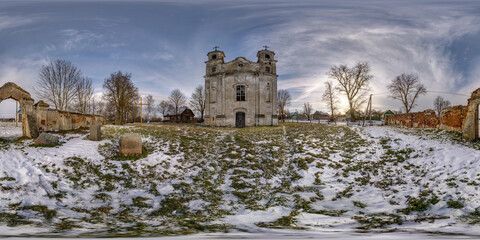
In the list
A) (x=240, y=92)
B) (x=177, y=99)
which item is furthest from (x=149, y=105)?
(x=240, y=92)

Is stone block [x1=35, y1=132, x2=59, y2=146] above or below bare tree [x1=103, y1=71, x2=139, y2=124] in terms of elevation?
below

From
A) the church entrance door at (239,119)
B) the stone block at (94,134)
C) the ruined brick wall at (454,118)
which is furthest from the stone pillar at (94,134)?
the ruined brick wall at (454,118)

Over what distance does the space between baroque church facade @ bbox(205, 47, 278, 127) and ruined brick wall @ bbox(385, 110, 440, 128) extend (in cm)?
1493

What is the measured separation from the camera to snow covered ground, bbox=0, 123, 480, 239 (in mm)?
4727

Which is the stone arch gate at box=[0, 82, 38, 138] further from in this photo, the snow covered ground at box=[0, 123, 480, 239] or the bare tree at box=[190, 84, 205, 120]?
the bare tree at box=[190, 84, 205, 120]

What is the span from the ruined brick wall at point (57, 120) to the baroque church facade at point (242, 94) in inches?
674

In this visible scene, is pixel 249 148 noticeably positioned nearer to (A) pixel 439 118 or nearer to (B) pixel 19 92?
(B) pixel 19 92

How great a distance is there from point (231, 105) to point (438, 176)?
24929mm

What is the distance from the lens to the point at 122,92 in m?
34.0

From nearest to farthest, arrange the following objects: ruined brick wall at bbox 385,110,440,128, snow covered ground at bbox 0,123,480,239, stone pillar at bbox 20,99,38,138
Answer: snow covered ground at bbox 0,123,480,239
stone pillar at bbox 20,99,38,138
ruined brick wall at bbox 385,110,440,128

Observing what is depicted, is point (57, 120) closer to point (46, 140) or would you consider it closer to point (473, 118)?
point (46, 140)

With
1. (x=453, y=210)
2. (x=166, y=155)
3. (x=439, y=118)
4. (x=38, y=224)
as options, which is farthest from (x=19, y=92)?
(x=439, y=118)

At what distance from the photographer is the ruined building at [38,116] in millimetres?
11117

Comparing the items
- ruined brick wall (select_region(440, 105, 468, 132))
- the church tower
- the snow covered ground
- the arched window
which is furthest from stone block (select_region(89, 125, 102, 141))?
the church tower
